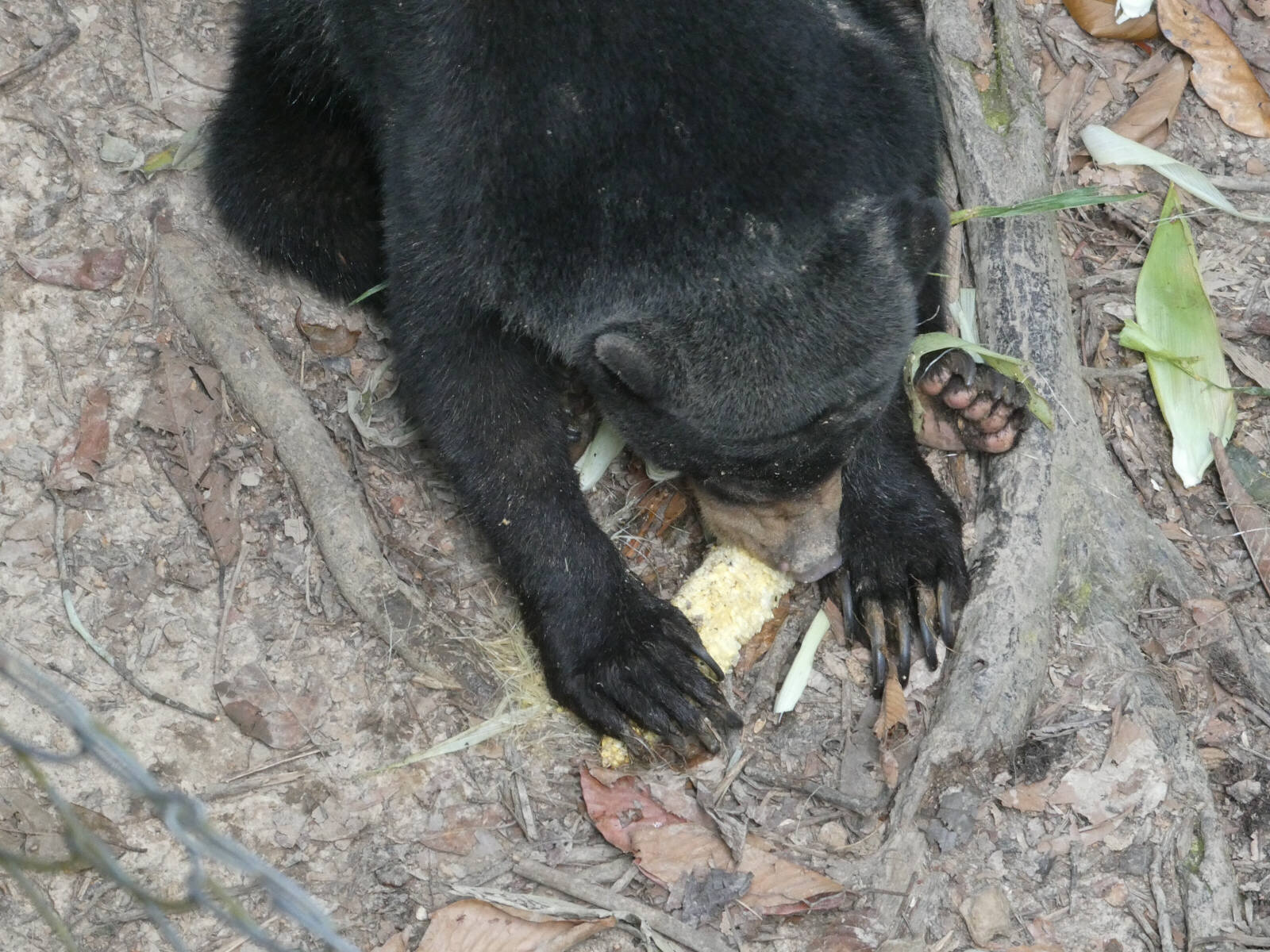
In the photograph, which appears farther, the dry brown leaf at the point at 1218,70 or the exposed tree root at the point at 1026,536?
the dry brown leaf at the point at 1218,70

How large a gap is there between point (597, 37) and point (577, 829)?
244cm

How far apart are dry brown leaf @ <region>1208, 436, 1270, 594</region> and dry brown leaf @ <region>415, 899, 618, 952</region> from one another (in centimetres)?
263

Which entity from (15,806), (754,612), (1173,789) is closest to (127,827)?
(15,806)

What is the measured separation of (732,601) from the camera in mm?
4438

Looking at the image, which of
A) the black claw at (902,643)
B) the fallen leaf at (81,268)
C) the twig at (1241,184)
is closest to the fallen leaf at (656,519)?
the black claw at (902,643)

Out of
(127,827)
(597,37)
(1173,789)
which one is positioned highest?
(597,37)

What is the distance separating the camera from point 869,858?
3.92 meters

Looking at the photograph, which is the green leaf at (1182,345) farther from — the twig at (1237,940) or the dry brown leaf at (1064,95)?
the twig at (1237,940)

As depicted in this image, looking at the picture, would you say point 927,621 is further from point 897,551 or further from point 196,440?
point 196,440

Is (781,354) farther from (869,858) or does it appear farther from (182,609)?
(182,609)

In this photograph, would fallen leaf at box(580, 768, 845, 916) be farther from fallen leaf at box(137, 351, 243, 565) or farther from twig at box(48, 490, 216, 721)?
fallen leaf at box(137, 351, 243, 565)

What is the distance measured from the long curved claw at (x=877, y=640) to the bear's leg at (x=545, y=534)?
0.53 metres

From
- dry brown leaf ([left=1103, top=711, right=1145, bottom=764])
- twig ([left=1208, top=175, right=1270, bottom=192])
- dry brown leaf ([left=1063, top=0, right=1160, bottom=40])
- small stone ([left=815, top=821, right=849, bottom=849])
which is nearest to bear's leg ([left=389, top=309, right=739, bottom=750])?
small stone ([left=815, top=821, right=849, bottom=849])

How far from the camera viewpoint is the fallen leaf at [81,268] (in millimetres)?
4703
